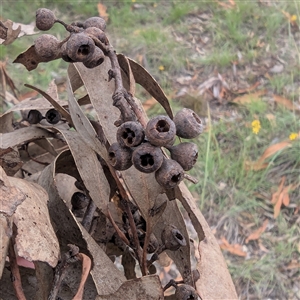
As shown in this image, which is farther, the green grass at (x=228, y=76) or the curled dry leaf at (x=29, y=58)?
the green grass at (x=228, y=76)

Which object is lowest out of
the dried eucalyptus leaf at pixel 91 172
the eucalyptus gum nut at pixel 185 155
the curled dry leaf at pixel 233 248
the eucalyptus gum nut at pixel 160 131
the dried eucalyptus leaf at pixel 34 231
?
→ the curled dry leaf at pixel 233 248

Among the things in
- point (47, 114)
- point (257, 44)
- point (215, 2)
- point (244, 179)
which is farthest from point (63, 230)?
point (215, 2)

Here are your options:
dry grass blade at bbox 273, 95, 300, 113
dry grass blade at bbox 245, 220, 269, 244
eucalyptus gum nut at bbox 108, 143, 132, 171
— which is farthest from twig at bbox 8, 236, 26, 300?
dry grass blade at bbox 273, 95, 300, 113

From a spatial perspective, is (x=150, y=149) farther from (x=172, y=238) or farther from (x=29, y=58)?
(x=29, y=58)

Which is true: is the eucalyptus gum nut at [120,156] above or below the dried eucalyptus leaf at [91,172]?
above

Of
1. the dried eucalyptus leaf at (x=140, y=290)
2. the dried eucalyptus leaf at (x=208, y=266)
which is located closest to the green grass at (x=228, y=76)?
the dried eucalyptus leaf at (x=208, y=266)

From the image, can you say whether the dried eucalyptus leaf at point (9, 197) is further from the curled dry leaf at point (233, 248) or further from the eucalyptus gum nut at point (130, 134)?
the curled dry leaf at point (233, 248)

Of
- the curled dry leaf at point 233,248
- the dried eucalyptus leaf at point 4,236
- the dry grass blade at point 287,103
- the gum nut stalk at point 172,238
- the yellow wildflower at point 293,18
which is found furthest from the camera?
the yellow wildflower at point 293,18
